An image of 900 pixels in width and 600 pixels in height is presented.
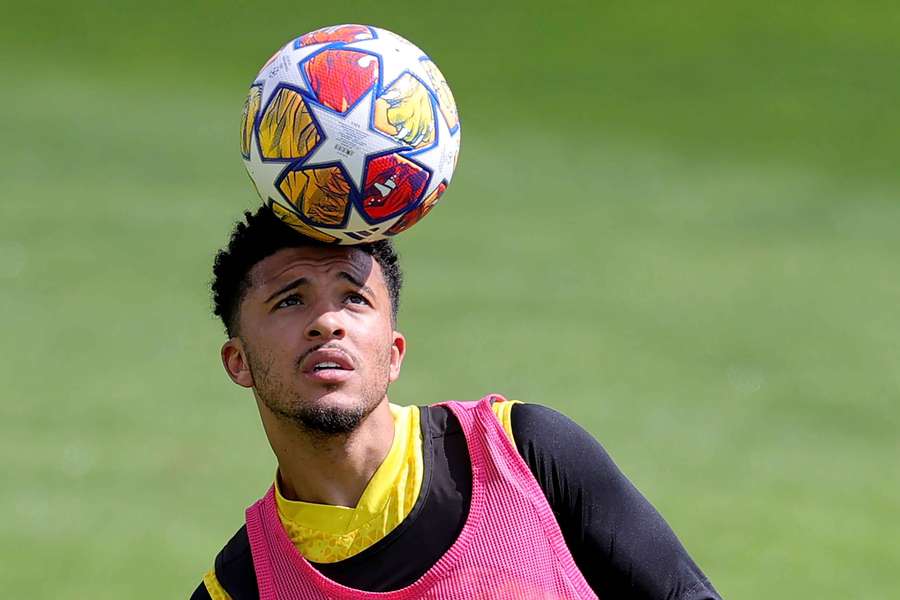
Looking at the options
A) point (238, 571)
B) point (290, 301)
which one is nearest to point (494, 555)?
point (238, 571)

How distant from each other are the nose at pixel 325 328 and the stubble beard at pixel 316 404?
0.11 meters

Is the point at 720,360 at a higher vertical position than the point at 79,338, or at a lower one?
lower

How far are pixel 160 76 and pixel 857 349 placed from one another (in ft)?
31.4

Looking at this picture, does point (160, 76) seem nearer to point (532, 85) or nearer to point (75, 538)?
point (532, 85)

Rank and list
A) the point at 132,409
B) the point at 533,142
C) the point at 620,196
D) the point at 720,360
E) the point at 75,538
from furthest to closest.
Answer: the point at 533,142, the point at 620,196, the point at 720,360, the point at 132,409, the point at 75,538

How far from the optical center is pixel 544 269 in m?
14.6

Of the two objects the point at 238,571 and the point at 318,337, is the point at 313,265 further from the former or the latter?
the point at 238,571

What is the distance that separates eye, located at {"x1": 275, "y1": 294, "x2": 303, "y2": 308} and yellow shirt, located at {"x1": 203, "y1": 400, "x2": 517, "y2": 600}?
0.50m

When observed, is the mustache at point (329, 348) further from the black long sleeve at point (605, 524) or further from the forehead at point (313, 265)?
the black long sleeve at point (605, 524)

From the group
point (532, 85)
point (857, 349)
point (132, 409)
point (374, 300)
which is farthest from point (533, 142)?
point (374, 300)

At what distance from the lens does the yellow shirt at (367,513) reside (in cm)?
458

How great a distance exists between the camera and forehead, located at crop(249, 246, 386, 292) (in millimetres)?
4609

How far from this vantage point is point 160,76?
1898 cm

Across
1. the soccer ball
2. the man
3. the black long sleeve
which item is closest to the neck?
the man
